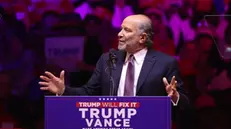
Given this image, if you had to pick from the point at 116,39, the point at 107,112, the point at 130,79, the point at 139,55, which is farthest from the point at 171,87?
the point at 116,39

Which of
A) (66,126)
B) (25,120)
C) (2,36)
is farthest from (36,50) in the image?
(66,126)

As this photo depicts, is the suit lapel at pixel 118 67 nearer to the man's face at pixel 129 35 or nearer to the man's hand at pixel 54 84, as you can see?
the man's face at pixel 129 35

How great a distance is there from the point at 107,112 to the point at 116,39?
90.3 inches

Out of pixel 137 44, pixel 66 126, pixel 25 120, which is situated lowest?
pixel 66 126

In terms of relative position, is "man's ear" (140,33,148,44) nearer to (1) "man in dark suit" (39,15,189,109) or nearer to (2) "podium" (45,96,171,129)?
(1) "man in dark suit" (39,15,189,109)

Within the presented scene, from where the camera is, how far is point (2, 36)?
452cm

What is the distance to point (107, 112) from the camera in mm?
2248

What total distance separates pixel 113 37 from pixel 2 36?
98cm

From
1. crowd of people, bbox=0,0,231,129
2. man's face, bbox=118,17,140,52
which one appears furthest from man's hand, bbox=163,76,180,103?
crowd of people, bbox=0,0,231,129

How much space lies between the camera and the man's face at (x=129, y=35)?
10.4 ft

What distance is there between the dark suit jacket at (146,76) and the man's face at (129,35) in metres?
0.07

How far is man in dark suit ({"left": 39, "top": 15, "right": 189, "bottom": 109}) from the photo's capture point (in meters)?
3.08

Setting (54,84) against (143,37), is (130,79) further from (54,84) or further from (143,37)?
(54,84)

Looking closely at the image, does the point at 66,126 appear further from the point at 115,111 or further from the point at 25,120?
the point at 25,120
